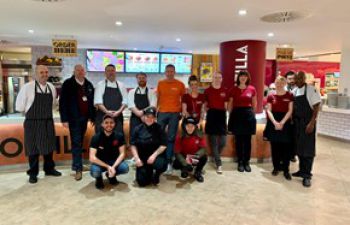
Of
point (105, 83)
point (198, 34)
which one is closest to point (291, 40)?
point (198, 34)

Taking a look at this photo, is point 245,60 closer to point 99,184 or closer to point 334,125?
point 334,125

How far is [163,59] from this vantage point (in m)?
9.75

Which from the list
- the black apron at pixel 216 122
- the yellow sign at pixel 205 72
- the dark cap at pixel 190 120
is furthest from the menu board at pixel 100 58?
the dark cap at pixel 190 120

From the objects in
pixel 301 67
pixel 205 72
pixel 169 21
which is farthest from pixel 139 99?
pixel 301 67

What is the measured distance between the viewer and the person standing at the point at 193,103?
4.07 metres

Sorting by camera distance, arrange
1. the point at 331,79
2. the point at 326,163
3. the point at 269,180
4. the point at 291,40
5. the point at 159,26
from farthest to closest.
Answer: the point at 331,79, the point at 291,40, the point at 159,26, the point at 326,163, the point at 269,180

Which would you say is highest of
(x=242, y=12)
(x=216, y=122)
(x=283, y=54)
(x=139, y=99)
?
(x=242, y=12)

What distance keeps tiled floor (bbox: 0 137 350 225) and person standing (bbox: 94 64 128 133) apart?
0.83 meters

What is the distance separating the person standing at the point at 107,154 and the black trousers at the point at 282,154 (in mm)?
2149

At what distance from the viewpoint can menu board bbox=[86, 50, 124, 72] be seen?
9.27 m

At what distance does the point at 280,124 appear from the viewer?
388 centimetres

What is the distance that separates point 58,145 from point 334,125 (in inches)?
245

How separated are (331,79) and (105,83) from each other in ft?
41.1

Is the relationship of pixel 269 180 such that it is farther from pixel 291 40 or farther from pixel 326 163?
pixel 291 40
